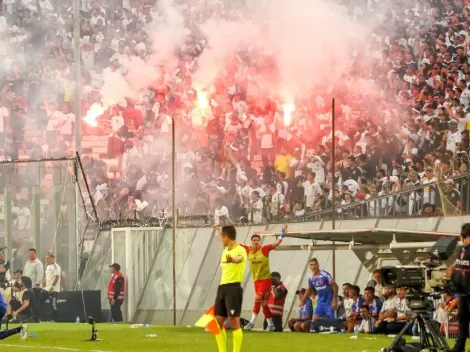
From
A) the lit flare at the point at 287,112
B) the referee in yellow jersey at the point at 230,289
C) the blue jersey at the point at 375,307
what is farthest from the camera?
the lit flare at the point at 287,112

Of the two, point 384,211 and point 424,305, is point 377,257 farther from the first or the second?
point 424,305

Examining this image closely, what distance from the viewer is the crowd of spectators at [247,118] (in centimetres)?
2883

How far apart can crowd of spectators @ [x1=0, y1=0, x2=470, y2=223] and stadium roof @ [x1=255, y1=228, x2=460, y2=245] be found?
2.37m

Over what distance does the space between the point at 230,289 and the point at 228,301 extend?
0.66 ft

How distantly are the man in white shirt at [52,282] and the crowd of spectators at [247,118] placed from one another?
105 inches

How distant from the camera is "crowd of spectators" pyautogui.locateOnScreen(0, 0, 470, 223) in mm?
28828

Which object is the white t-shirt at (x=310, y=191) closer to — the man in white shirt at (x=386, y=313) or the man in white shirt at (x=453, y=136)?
the man in white shirt at (x=453, y=136)

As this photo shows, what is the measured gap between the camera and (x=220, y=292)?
17109 millimetres

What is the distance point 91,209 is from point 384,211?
32.9 ft

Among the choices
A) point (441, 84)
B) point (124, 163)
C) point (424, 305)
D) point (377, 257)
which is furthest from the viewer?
point (124, 163)

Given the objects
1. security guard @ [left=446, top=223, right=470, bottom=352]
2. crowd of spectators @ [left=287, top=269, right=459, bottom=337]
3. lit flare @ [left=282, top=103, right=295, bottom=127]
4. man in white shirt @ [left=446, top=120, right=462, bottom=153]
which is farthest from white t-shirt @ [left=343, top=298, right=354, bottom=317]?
lit flare @ [left=282, top=103, right=295, bottom=127]

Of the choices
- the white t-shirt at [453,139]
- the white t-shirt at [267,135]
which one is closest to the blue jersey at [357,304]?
the white t-shirt at [453,139]

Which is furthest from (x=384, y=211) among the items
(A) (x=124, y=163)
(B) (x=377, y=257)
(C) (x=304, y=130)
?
(A) (x=124, y=163)

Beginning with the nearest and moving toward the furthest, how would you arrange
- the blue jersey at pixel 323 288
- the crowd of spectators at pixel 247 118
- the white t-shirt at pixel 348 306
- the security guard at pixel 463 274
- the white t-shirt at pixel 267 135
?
1. the security guard at pixel 463 274
2. the white t-shirt at pixel 348 306
3. the blue jersey at pixel 323 288
4. the crowd of spectators at pixel 247 118
5. the white t-shirt at pixel 267 135
